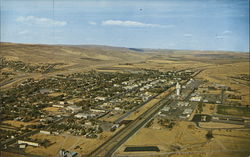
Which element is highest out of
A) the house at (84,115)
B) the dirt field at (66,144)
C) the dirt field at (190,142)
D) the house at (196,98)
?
the house at (196,98)

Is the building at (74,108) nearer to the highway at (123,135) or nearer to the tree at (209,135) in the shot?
the highway at (123,135)

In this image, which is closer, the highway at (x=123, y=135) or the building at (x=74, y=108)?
the highway at (x=123, y=135)

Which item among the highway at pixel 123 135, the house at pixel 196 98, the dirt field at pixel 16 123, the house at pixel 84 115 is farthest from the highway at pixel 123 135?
the dirt field at pixel 16 123

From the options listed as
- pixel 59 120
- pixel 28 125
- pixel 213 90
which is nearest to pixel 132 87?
pixel 213 90

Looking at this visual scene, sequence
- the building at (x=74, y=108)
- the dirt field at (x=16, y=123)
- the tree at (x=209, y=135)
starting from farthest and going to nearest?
the building at (x=74, y=108)
the dirt field at (x=16, y=123)
the tree at (x=209, y=135)

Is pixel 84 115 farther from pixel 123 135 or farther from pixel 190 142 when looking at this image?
pixel 190 142

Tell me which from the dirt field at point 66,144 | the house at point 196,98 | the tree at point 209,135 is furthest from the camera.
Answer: the house at point 196,98

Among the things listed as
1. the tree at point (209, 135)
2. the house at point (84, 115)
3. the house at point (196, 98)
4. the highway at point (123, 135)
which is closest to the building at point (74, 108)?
the house at point (84, 115)

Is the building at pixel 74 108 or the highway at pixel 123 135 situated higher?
the building at pixel 74 108

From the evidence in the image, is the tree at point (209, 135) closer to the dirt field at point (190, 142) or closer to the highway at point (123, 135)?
the dirt field at point (190, 142)

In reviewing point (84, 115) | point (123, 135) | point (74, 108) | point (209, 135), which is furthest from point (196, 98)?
point (123, 135)

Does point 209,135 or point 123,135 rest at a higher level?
point 209,135

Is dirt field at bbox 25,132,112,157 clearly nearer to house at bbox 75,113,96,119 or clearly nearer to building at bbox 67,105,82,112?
house at bbox 75,113,96,119
